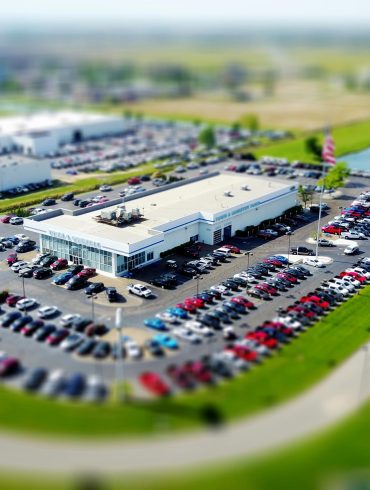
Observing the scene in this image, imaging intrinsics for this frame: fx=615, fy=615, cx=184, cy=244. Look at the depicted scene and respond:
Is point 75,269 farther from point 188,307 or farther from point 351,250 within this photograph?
point 351,250

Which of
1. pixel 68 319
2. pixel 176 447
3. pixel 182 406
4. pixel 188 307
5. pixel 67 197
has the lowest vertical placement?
pixel 176 447

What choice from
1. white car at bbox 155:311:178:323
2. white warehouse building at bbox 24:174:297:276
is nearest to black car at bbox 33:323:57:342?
white car at bbox 155:311:178:323

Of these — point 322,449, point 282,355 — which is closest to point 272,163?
point 282,355

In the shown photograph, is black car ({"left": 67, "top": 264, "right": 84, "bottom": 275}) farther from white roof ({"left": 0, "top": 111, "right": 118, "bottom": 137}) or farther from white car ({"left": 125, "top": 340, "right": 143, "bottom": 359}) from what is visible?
white roof ({"left": 0, "top": 111, "right": 118, "bottom": 137})

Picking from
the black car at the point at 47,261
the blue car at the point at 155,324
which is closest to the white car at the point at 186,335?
the blue car at the point at 155,324

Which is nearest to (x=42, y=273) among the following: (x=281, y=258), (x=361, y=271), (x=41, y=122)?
(x=281, y=258)

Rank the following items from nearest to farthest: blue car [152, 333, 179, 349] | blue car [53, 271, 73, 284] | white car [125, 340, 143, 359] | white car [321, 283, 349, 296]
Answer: white car [125, 340, 143, 359], blue car [152, 333, 179, 349], white car [321, 283, 349, 296], blue car [53, 271, 73, 284]
